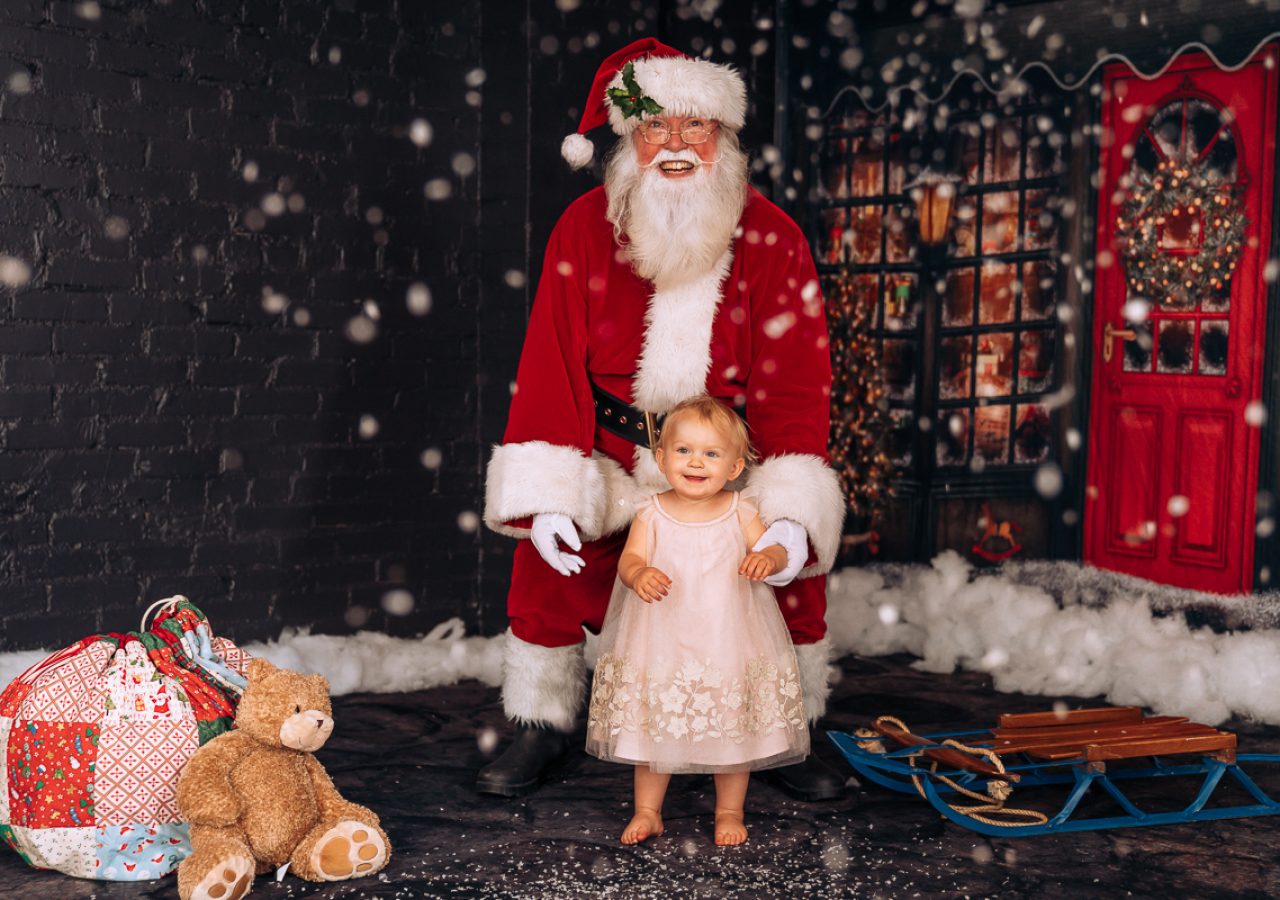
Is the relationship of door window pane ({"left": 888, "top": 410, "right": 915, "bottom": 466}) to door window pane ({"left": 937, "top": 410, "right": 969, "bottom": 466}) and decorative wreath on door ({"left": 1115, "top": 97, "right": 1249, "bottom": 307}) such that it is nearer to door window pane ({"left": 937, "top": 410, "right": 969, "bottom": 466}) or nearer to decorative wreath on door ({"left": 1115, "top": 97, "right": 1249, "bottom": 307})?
door window pane ({"left": 937, "top": 410, "right": 969, "bottom": 466})

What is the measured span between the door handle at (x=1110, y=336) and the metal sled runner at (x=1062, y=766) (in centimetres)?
218

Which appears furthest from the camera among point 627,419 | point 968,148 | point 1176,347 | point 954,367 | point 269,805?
point 954,367

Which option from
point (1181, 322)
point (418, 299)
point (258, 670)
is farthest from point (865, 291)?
point (258, 670)

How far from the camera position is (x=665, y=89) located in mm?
3174

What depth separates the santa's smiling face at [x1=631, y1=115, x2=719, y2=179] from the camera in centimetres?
320

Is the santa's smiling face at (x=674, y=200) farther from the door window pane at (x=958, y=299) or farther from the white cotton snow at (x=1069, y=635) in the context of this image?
the door window pane at (x=958, y=299)

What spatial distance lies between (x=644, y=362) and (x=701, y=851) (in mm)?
1122

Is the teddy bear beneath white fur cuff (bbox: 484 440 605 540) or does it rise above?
beneath

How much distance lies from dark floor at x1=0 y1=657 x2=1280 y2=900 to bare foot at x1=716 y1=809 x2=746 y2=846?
3 cm

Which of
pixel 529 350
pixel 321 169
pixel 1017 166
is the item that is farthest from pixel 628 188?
pixel 1017 166

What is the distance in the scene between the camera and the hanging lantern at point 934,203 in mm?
5602

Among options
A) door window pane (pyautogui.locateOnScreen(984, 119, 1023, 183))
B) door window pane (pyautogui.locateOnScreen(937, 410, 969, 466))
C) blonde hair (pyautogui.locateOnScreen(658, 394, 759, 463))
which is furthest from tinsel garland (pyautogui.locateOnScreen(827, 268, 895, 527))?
blonde hair (pyautogui.locateOnScreen(658, 394, 759, 463))

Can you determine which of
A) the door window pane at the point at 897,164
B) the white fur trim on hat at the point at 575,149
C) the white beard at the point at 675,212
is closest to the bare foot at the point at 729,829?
the white beard at the point at 675,212

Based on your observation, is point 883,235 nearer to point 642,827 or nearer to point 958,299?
point 958,299
